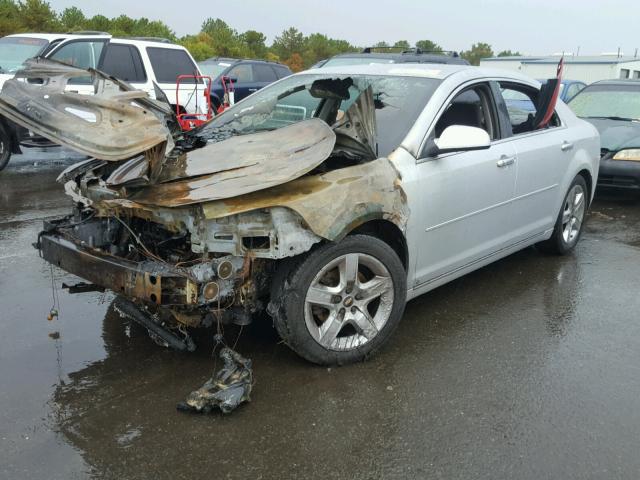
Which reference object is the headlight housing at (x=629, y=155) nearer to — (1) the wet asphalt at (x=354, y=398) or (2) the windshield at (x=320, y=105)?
(1) the wet asphalt at (x=354, y=398)

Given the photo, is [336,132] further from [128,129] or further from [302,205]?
[128,129]

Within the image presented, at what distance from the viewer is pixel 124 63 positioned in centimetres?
1052

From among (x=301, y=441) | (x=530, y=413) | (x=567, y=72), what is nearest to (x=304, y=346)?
(x=301, y=441)

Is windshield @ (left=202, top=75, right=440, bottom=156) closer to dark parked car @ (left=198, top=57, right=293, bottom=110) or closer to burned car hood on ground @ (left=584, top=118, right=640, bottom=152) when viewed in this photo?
burned car hood on ground @ (left=584, top=118, right=640, bottom=152)

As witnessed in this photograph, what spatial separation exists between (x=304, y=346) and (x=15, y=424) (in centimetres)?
149

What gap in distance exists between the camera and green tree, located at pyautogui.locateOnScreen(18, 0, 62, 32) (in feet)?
80.2

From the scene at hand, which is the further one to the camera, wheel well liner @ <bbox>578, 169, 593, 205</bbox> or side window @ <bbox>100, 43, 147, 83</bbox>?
side window @ <bbox>100, 43, 147, 83</bbox>

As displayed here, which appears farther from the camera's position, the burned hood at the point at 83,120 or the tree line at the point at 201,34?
the tree line at the point at 201,34

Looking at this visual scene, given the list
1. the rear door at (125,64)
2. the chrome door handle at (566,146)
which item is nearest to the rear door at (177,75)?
the rear door at (125,64)

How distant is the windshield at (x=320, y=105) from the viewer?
4.04 meters

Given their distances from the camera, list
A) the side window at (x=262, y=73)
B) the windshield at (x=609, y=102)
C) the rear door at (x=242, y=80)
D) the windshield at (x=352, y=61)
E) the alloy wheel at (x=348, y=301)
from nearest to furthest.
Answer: the alloy wheel at (x=348, y=301)
the windshield at (x=609, y=102)
the windshield at (x=352, y=61)
the rear door at (x=242, y=80)
the side window at (x=262, y=73)

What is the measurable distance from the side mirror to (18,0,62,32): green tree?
2465 cm

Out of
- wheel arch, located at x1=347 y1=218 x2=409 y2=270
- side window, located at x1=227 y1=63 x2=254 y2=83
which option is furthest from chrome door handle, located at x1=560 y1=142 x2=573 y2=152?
side window, located at x1=227 y1=63 x2=254 y2=83

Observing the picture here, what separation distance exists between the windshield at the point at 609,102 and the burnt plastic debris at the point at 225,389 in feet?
26.6
